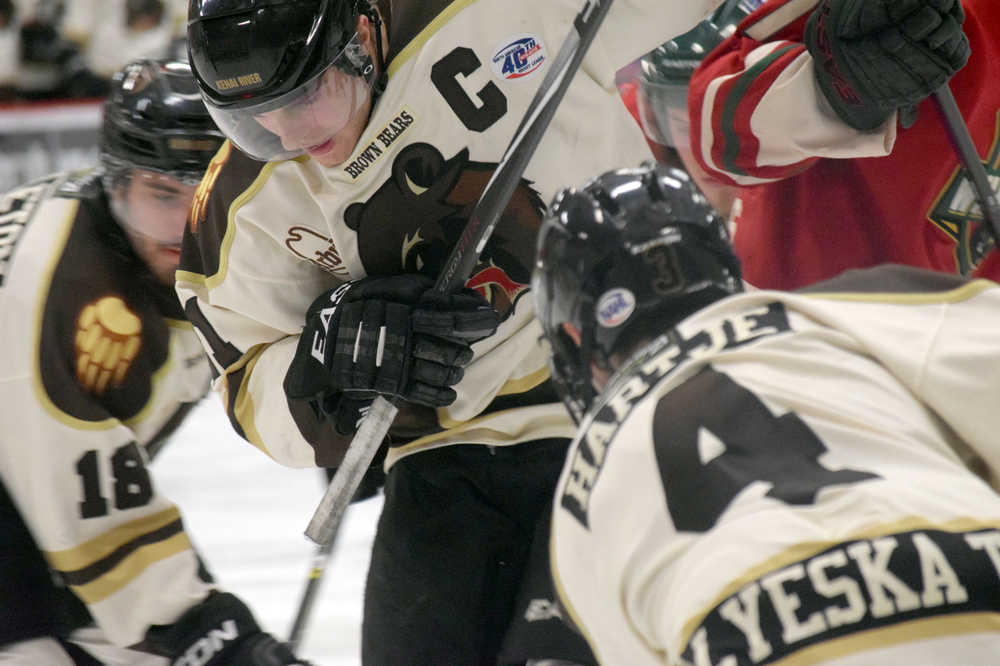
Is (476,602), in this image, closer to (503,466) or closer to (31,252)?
(503,466)

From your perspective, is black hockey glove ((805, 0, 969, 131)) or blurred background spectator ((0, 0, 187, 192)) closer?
black hockey glove ((805, 0, 969, 131))

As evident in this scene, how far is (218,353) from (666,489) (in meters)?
1.17

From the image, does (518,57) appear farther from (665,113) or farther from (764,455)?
(764,455)

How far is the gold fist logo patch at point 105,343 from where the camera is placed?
197cm

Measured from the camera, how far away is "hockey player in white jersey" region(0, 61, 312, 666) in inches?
Result: 75.7

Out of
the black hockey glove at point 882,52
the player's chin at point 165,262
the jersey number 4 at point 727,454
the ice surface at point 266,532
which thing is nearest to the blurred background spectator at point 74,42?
the ice surface at point 266,532

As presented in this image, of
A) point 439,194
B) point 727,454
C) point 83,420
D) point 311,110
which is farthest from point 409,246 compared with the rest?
point 727,454

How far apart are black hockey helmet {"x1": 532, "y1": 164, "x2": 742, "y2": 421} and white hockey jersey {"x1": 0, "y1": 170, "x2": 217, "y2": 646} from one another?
100cm

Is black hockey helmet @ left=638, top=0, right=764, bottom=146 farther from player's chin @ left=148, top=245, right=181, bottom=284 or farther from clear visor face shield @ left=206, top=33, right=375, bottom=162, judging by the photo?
player's chin @ left=148, top=245, right=181, bottom=284

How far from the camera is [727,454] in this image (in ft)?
3.09

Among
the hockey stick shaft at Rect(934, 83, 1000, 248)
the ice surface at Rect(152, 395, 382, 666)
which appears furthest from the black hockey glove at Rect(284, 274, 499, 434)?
the ice surface at Rect(152, 395, 382, 666)

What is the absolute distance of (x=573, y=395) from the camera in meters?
1.23

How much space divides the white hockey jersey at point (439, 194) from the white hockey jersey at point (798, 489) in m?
0.80

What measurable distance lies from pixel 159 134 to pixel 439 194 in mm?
618
